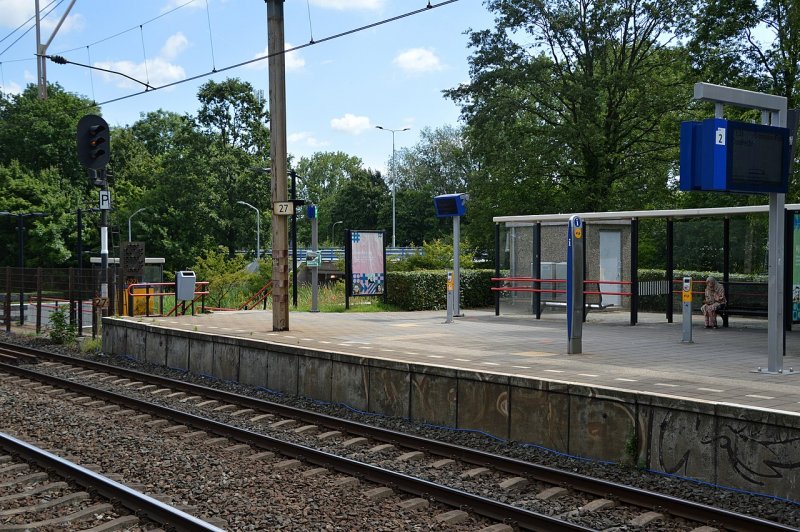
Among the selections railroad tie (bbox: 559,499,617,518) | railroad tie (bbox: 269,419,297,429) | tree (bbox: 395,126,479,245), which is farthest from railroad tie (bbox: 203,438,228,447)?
tree (bbox: 395,126,479,245)

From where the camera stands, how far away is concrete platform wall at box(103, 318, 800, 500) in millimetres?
7031

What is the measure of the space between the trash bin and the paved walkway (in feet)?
1.88

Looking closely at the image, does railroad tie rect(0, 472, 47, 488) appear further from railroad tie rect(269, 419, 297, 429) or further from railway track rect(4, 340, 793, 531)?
railroad tie rect(269, 419, 297, 429)

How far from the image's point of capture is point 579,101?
3409 cm

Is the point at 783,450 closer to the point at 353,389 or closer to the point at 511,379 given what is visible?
the point at 511,379

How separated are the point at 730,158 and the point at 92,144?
12.8 m

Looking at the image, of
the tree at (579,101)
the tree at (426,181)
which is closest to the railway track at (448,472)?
the tree at (579,101)

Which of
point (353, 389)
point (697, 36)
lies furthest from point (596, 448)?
point (697, 36)

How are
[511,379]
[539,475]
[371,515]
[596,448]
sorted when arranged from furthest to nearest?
[511,379] → [596,448] → [539,475] → [371,515]

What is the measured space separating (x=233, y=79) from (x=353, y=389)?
50.5m

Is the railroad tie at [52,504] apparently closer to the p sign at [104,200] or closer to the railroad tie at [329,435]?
the railroad tie at [329,435]

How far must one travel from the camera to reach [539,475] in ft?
24.8

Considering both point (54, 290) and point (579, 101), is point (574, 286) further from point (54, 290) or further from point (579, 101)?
point (579, 101)

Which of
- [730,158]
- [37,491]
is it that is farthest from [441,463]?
[730,158]
